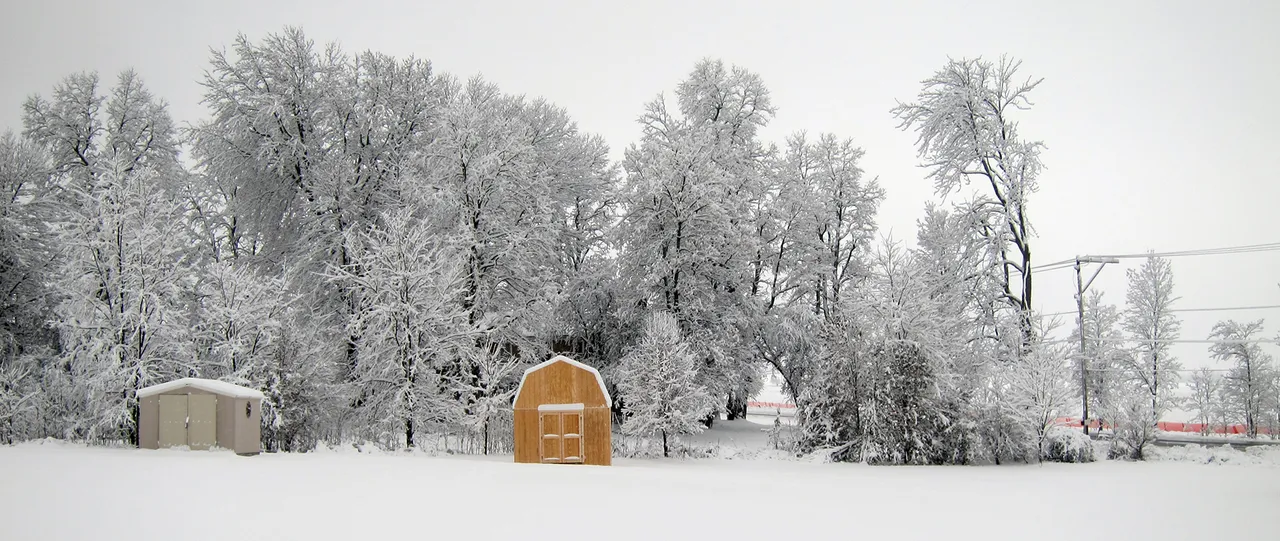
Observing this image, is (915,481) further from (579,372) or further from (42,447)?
(42,447)

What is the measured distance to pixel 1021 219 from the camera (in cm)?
2800

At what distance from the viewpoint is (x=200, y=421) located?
61.2 feet

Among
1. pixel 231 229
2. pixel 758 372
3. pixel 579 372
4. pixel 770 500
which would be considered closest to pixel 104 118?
pixel 231 229

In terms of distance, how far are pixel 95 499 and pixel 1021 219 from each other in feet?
86.5

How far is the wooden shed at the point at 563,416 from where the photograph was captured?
21.5 meters

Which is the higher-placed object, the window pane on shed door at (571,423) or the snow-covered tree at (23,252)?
the snow-covered tree at (23,252)

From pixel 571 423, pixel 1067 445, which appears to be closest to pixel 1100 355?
pixel 1067 445

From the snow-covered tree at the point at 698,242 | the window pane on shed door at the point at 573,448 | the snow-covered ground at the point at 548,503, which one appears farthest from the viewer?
the snow-covered tree at the point at 698,242

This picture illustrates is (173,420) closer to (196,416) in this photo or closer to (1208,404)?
(196,416)

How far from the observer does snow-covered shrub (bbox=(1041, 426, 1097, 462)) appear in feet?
78.5

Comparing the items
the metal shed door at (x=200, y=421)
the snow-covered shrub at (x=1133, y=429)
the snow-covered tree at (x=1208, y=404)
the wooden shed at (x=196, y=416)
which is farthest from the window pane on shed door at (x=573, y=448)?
the snow-covered tree at (x=1208, y=404)

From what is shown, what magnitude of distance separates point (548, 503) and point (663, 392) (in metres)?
13.9

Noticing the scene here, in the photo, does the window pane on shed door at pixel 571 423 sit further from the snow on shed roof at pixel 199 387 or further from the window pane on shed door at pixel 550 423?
the snow on shed roof at pixel 199 387

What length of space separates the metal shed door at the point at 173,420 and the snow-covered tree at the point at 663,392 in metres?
11.8
